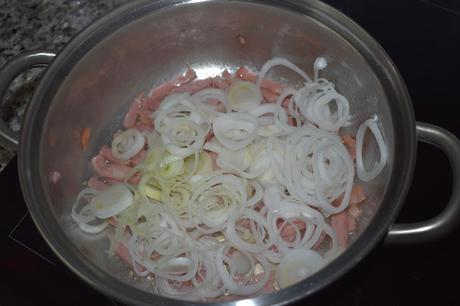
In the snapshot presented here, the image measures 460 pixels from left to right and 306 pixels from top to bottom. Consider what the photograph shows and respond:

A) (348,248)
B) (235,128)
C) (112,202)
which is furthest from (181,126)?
(348,248)

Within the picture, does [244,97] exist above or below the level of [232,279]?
above

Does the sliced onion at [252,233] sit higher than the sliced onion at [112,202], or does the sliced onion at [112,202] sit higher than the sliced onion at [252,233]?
the sliced onion at [112,202]

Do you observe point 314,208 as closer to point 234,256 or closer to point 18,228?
point 234,256

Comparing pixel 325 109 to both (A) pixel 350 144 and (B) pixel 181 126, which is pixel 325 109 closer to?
(A) pixel 350 144

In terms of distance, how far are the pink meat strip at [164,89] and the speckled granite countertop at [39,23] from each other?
0.28 meters

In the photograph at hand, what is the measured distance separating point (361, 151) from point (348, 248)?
1.22 feet

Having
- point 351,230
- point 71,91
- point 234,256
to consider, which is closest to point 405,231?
point 351,230

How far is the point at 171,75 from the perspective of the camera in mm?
1462

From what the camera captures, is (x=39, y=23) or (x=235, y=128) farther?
(x=39, y=23)

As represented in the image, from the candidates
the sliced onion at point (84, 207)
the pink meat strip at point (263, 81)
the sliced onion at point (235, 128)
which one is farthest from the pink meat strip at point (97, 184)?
the pink meat strip at point (263, 81)

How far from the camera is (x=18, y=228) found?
1205 millimetres

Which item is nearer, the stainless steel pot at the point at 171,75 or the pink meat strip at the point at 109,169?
the stainless steel pot at the point at 171,75

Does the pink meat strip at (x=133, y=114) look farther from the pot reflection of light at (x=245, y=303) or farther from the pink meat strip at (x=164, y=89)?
the pot reflection of light at (x=245, y=303)

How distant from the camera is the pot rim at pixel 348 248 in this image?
0.91 meters
